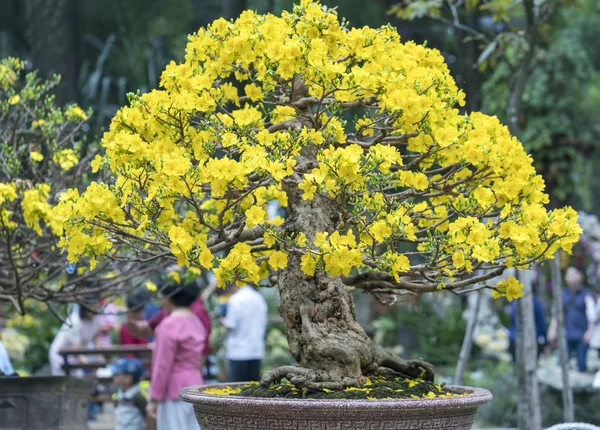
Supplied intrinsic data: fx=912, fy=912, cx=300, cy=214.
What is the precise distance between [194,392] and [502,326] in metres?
11.8

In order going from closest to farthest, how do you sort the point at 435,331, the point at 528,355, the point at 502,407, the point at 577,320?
the point at 528,355 → the point at 502,407 → the point at 577,320 → the point at 435,331

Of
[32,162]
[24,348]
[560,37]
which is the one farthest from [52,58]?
[560,37]

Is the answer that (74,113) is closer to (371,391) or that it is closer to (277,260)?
(277,260)

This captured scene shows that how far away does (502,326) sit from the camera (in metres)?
14.6

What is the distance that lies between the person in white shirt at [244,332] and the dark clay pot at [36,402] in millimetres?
2882

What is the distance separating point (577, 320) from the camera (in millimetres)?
11484

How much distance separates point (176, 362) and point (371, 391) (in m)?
2.84

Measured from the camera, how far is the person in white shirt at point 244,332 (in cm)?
779

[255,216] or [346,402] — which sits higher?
[255,216]

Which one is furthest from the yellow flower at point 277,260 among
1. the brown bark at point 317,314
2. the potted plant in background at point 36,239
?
the potted plant in background at point 36,239

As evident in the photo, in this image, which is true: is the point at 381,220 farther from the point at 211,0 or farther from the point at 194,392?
the point at 211,0

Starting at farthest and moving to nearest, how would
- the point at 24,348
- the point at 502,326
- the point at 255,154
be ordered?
the point at 502,326 < the point at 24,348 < the point at 255,154

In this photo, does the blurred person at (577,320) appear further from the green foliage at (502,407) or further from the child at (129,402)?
the child at (129,402)

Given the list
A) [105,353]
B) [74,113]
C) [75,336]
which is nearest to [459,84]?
[105,353]
